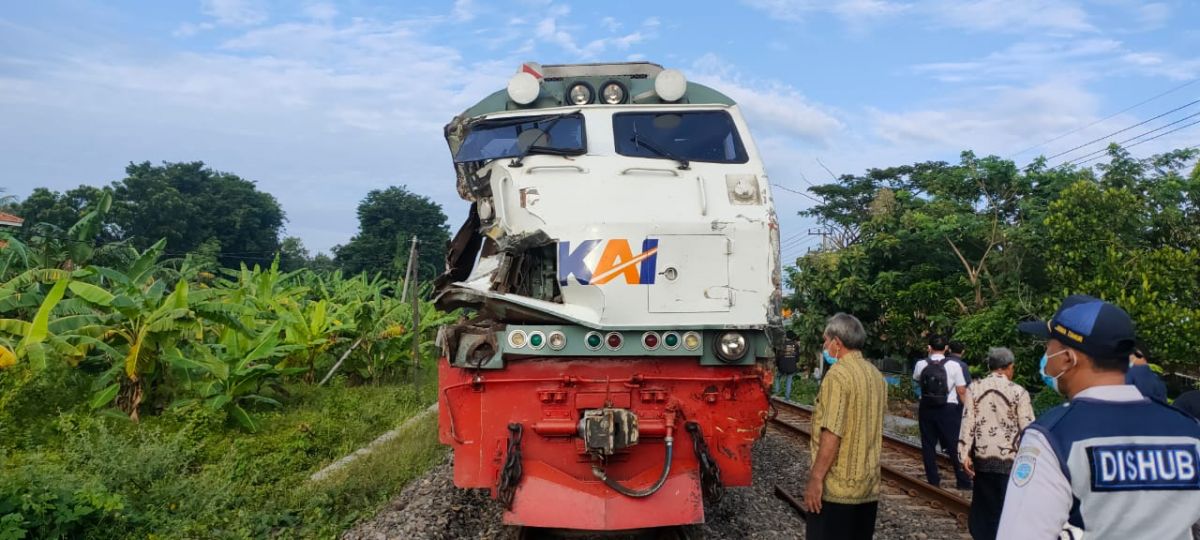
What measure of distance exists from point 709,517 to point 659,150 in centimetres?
254

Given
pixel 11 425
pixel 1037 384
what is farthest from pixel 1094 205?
pixel 11 425

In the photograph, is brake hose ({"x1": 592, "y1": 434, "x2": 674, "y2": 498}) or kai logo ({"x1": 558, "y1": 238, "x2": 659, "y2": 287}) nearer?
brake hose ({"x1": 592, "y1": 434, "x2": 674, "y2": 498})

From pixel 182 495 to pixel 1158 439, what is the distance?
5904mm

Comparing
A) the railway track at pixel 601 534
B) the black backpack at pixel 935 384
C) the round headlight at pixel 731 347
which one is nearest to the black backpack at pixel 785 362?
the round headlight at pixel 731 347

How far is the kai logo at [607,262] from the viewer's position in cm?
456

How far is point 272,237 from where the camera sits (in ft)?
178

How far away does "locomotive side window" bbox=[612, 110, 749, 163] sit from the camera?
543cm

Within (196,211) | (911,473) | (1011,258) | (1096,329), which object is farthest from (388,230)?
(1096,329)

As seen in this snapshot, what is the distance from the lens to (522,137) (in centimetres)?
548

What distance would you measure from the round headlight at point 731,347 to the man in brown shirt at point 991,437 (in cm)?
158

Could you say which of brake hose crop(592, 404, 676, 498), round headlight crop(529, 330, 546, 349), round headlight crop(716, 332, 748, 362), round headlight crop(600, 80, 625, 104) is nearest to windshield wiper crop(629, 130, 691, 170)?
round headlight crop(600, 80, 625, 104)

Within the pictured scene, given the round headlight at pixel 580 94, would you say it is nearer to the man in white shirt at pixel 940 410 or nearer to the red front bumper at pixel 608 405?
the red front bumper at pixel 608 405

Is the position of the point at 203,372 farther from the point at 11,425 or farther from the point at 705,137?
the point at 705,137

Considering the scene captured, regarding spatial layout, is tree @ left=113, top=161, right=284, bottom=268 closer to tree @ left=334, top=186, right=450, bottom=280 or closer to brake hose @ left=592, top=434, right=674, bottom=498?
tree @ left=334, top=186, right=450, bottom=280
